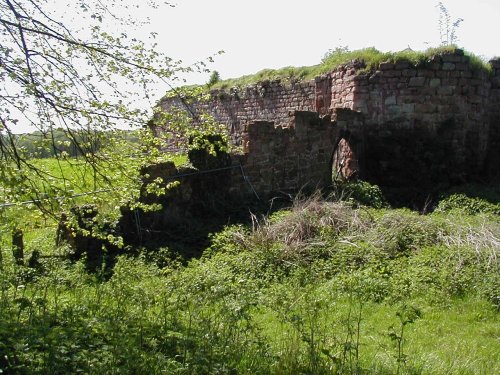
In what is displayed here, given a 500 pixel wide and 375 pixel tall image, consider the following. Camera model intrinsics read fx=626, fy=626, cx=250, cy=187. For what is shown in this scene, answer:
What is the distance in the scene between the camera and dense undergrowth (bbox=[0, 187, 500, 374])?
16.8 feet

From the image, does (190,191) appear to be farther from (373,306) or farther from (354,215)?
(373,306)

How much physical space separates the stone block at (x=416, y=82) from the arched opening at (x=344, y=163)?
6.95 ft

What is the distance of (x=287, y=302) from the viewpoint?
22.9 ft

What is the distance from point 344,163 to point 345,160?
9 cm

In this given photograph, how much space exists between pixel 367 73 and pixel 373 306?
351 inches

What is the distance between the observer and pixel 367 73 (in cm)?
1567

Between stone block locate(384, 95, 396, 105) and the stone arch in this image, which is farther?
stone block locate(384, 95, 396, 105)

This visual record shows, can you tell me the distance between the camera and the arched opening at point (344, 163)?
15516mm

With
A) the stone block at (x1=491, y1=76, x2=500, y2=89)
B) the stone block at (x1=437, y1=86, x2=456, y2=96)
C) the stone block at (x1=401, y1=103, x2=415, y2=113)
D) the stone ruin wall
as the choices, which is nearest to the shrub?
the stone ruin wall

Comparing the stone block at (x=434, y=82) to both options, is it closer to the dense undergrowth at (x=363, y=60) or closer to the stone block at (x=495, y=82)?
the dense undergrowth at (x=363, y=60)

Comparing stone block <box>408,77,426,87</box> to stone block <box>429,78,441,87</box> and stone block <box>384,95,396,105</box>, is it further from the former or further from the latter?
stone block <box>384,95,396,105</box>

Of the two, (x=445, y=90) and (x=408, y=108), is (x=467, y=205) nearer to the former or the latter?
(x=408, y=108)

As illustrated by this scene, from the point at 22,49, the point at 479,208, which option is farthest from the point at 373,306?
the point at 479,208

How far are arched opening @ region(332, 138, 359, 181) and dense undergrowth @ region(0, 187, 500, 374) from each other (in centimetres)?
270
